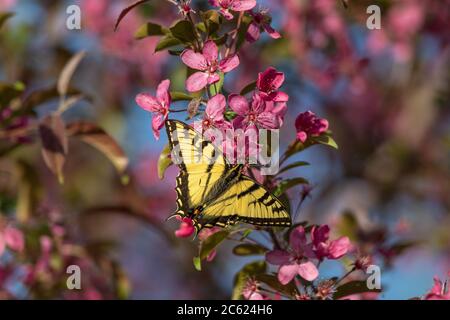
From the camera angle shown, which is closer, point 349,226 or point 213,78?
point 213,78

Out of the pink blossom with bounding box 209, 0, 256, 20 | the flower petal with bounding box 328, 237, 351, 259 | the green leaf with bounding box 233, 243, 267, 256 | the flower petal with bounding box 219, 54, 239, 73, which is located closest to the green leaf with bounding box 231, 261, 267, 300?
the green leaf with bounding box 233, 243, 267, 256

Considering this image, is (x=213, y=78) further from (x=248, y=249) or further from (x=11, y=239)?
(x=11, y=239)

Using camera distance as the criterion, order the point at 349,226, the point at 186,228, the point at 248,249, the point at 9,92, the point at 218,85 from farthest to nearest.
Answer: the point at 349,226 < the point at 9,92 < the point at 248,249 < the point at 186,228 < the point at 218,85

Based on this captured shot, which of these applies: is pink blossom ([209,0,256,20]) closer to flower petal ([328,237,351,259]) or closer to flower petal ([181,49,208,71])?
flower petal ([181,49,208,71])

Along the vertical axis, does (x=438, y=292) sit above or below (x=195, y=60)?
below

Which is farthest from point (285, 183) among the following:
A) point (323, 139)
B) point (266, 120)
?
point (266, 120)

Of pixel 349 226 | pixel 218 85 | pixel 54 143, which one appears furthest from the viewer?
pixel 349 226
